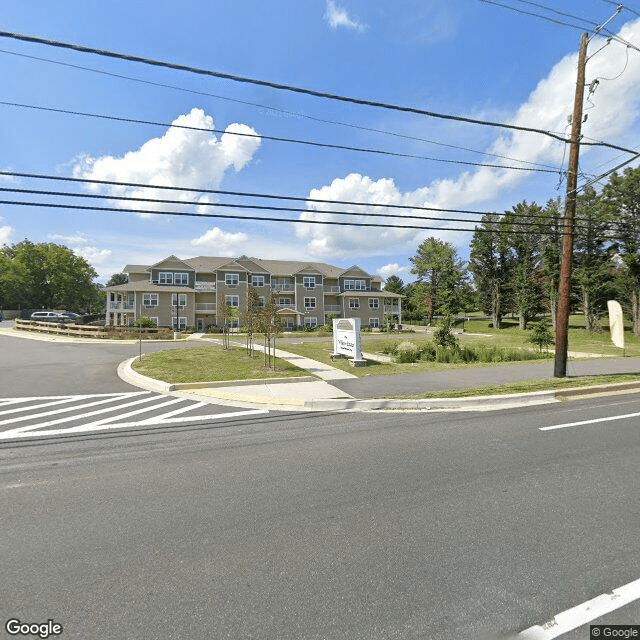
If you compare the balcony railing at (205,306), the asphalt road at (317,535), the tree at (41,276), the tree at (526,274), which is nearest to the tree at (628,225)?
the tree at (526,274)

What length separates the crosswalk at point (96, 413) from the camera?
24.8ft

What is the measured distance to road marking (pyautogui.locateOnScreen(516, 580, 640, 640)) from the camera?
2.46 meters

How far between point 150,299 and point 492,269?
156ft

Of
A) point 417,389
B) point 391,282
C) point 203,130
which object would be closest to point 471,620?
point 417,389

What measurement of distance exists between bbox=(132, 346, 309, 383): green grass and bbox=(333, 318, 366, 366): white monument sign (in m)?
2.80

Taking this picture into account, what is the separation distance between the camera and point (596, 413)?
830 centimetres

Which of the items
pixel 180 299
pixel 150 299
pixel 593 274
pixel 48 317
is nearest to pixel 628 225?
pixel 593 274

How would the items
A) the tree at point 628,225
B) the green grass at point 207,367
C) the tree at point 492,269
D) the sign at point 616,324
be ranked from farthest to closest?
the tree at point 492,269, the tree at point 628,225, the green grass at point 207,367, the sign at point 616,324

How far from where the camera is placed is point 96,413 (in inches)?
342

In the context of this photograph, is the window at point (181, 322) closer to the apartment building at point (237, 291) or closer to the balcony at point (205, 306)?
the apartment building at point (237, 291)

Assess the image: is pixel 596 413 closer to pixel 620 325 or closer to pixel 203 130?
pixel 620 325

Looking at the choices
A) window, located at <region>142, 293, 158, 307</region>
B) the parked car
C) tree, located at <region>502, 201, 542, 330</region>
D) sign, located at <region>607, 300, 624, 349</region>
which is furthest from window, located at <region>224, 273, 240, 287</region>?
sign, located at <region>607, 300, 624, 349</region>

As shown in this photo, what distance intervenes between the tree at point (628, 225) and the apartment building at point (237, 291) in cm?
2634

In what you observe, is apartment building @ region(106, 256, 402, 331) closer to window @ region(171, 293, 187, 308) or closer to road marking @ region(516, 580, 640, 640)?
window @ region(171, 293, 187, 308)
